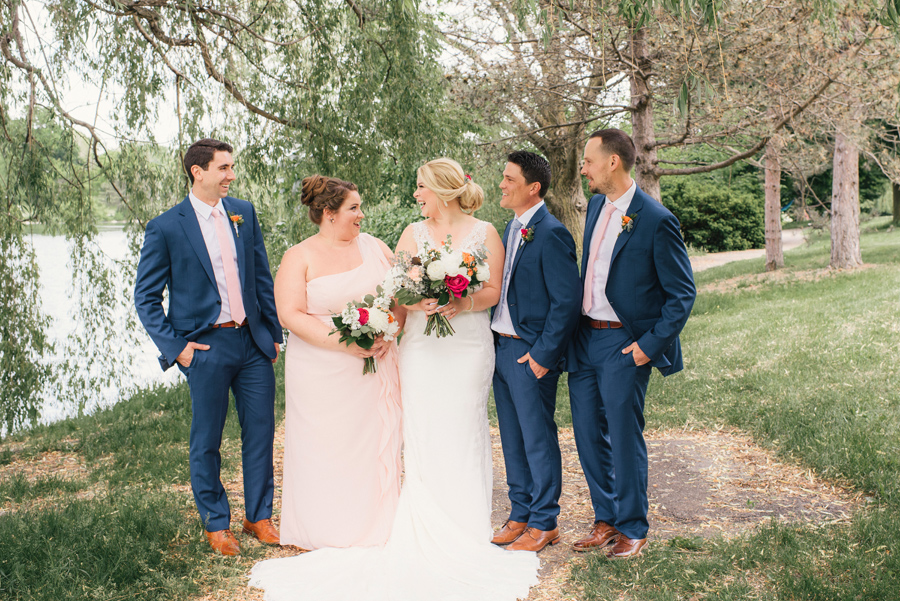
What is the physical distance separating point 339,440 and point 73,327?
1118 cm

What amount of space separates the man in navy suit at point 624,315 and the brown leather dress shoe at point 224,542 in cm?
198

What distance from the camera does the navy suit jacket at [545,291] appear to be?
3.93 m

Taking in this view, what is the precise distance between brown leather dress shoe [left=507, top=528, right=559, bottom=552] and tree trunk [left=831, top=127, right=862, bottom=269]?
45.0 ft

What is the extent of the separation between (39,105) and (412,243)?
427 centimetres

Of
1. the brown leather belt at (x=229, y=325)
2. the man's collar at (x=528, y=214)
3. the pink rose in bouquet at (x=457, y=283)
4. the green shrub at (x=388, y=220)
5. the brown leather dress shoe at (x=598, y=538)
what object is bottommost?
the brown leather dress shoe at (x=598, y=538)

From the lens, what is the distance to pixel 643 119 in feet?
30.2

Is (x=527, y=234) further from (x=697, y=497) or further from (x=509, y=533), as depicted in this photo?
(x=697, y=497)

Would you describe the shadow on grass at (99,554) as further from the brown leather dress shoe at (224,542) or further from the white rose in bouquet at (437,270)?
the white rose in bouquet at (437,270)

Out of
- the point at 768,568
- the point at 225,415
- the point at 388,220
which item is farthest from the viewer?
the point at 388,220

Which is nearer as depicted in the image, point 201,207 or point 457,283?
point 457,283

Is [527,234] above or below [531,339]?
above

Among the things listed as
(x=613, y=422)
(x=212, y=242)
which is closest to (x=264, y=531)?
(x=212, y=242)

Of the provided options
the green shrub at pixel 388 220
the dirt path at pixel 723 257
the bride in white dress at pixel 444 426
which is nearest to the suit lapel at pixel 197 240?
the bride in white dress at pixel 444 426

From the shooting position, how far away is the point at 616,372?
12.8ft
